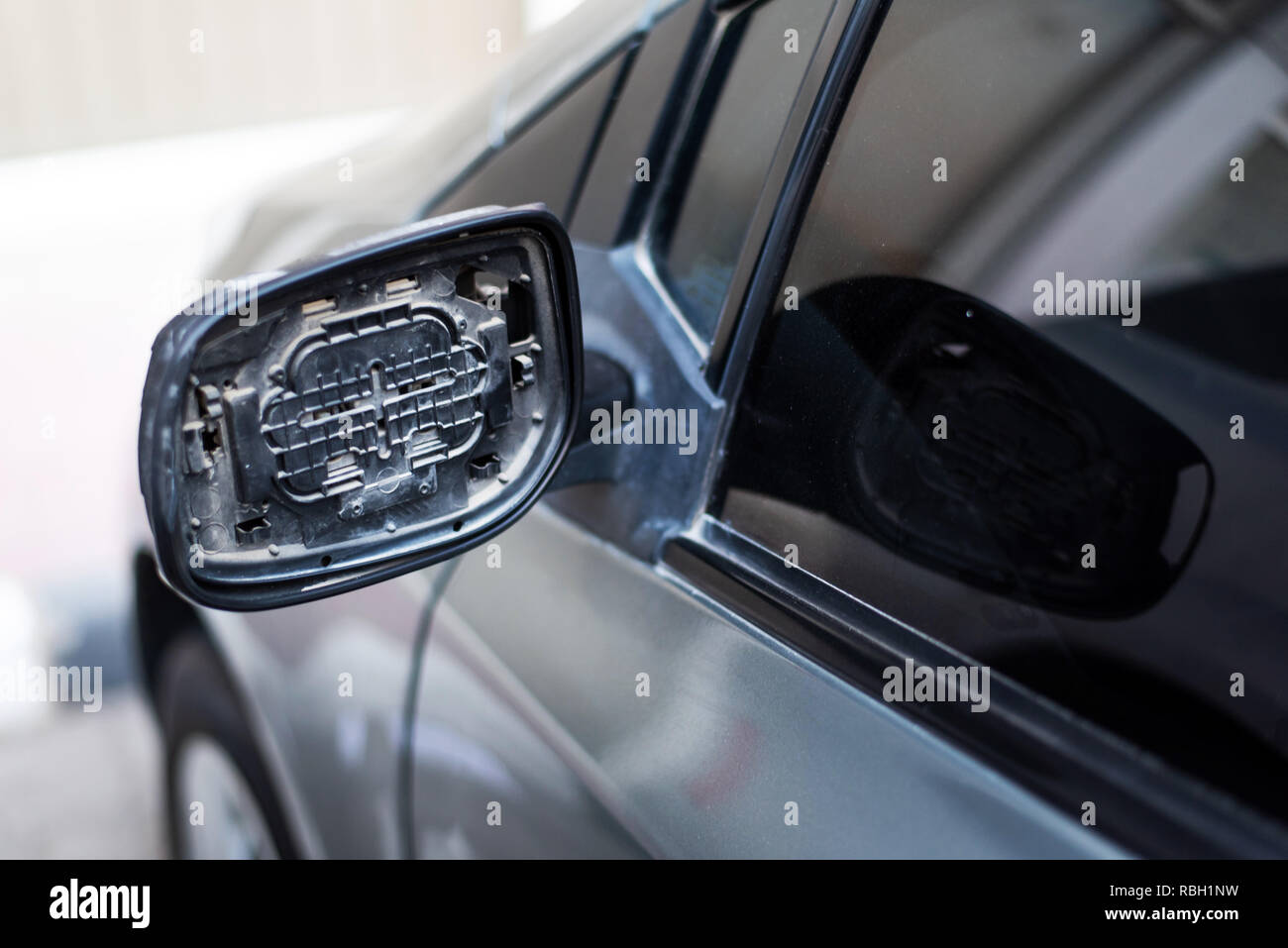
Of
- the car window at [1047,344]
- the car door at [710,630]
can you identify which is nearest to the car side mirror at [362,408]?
the car door at [710,630]

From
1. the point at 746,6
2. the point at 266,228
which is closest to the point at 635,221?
the point at 746,6

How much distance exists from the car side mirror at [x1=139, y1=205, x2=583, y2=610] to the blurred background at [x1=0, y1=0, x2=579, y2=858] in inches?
163

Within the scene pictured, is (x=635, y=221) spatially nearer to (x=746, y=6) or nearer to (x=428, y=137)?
(x=746, y=6)

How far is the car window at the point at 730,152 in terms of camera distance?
131 cm

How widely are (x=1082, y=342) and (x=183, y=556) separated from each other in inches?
34.0

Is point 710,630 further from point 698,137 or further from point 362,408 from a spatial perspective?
point 698,137

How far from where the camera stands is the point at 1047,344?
1.11 meters

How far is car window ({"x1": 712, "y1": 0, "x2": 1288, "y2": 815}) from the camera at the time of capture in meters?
1.01

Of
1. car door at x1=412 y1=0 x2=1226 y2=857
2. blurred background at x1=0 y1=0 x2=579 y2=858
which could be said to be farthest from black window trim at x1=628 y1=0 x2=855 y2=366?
blurred background at x1=0 y1=0 x2=579 y2=858

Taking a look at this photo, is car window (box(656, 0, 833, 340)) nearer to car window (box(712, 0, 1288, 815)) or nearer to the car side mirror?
car window (box(712, 0, 1288, 815))

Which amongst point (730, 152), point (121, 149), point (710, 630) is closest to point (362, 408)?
point (710, 630)

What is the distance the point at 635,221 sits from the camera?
149cm

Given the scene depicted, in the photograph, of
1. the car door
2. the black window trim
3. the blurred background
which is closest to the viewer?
the car door

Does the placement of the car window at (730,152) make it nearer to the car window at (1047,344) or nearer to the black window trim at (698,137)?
the black window trim at (698,137)
